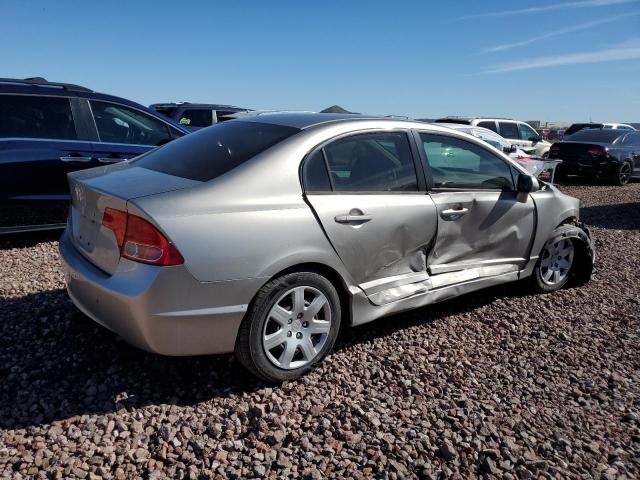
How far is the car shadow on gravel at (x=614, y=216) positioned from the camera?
28.0 feet

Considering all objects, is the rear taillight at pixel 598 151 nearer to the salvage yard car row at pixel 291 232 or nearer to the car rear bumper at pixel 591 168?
the car rear bumper at pixel 591 168

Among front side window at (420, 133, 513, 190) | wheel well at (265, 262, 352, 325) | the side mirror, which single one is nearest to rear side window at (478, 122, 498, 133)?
the side mirror

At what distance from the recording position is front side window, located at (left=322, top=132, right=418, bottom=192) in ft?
10.8

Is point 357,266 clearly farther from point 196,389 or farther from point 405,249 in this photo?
point 196,389

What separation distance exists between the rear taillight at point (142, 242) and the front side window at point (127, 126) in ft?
12.1

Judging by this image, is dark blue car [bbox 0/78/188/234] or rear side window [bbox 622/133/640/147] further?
rear side window [bbox 622/133/640/147]

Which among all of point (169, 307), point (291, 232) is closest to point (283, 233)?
point (291, 232)

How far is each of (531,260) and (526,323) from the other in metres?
0.61

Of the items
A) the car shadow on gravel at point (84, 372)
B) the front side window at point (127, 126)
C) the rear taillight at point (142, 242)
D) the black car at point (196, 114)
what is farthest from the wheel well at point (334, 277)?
the black car at point (196, 114)

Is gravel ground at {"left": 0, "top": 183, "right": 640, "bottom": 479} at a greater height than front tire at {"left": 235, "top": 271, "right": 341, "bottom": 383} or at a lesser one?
lesser

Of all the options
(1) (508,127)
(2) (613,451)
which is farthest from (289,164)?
(1) (508,127)

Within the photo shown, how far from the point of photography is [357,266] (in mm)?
3256

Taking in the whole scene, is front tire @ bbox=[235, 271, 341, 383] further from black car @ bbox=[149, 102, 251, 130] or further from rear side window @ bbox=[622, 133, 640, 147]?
rear side window @ bbox=[622, 133, 640, 147]

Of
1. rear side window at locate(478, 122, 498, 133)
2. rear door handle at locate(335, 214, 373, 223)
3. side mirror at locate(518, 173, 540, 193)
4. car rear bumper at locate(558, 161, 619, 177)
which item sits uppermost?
side mirror at locate(518, 173, 540, 193)
